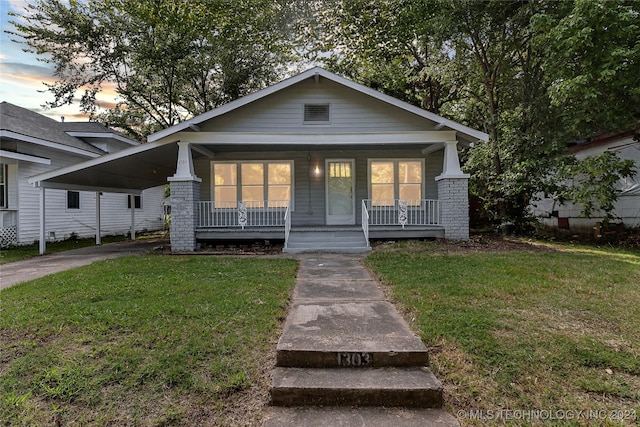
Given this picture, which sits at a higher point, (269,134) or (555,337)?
(269,134)

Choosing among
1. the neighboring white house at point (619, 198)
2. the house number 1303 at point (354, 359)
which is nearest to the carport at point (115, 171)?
the house number 1303 at point (354, 359)

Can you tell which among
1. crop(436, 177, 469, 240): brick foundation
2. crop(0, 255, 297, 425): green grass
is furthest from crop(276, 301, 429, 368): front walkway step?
crop(436, 177, 469, 240): brick foundation

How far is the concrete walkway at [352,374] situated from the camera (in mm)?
2426

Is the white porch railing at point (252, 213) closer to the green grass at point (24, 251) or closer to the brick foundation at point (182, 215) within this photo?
the brick foundation at point (182, 215)

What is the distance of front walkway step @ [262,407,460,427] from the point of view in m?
2.33

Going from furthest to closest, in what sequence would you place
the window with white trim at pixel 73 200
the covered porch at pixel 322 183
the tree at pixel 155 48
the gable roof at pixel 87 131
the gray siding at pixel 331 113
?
the gable roof at pixel 87 131 < the tree at pixel 155 48 < the window with white trim at pixel 73 200 < the covered porch at pixel 322 183 < the gray siding at pixel 331 113

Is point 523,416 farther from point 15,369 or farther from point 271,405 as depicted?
point 15,369

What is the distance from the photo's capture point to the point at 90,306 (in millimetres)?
4148

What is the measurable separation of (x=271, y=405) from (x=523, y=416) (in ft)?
5.95

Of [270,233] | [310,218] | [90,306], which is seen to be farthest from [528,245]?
[90,306]

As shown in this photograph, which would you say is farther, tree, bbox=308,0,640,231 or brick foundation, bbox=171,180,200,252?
brick foundation, bbox=171,180,200,252

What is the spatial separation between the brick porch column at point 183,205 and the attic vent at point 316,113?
3601mm

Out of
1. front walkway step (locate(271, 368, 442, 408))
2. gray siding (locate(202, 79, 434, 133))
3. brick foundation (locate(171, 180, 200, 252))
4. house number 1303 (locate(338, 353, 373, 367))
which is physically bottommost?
front walkway step (locate(271, 368, 442, 408))

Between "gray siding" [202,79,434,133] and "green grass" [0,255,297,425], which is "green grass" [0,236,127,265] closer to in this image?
"green grass" [0,255,297,425]
